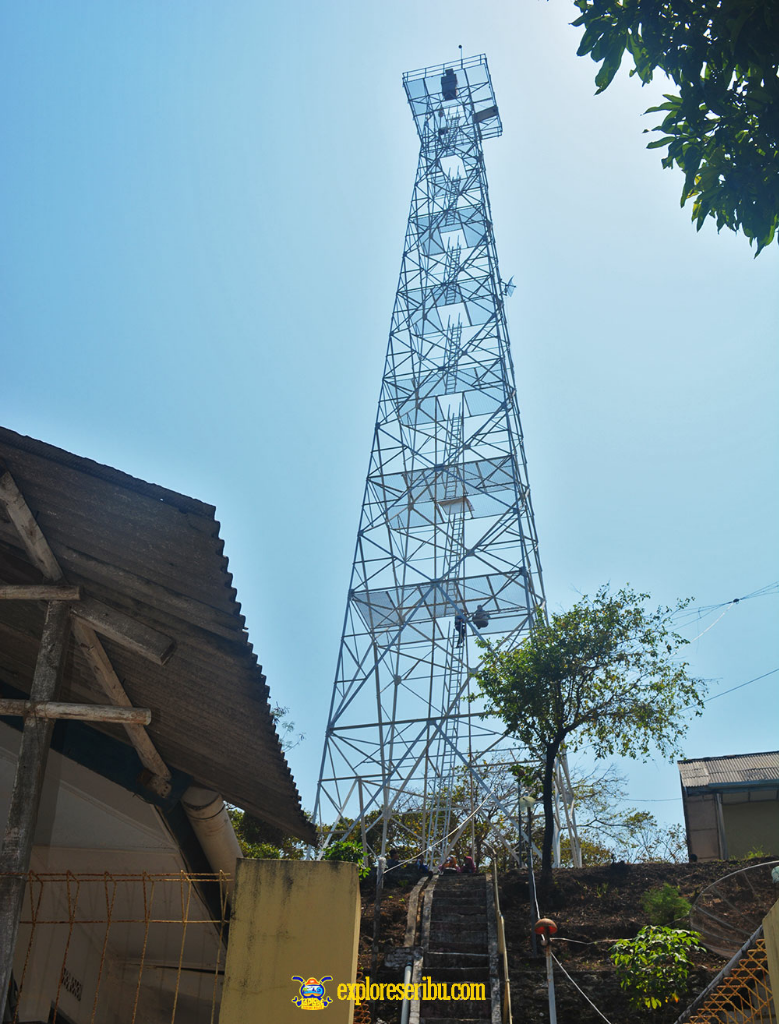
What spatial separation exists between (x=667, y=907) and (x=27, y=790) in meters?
7.44

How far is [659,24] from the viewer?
436 centimetres

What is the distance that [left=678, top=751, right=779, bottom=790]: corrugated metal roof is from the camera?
46.2ft

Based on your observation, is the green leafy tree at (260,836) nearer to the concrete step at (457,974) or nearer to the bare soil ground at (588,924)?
the bare soil ground at (588,924)

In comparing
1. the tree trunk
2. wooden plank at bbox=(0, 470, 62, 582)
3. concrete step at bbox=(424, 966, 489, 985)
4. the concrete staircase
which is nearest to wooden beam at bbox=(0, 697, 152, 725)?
wooden plank at bbox=(0, 470, 62, 582)

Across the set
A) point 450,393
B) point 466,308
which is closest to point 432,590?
point 450,393

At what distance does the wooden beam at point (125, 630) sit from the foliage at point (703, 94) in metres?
4.39

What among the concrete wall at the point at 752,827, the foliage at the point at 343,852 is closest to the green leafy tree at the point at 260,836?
the foliage at the point at 343,852

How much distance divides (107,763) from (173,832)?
0.86 m

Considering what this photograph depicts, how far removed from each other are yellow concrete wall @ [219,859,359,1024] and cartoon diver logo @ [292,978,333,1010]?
2cm

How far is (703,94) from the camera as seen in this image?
4309 millimetres

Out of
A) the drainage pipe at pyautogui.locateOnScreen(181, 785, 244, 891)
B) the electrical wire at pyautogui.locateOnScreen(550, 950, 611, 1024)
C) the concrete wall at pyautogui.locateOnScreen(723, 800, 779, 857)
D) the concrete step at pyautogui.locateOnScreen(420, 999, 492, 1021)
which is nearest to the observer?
the drainage pipe at pyautogui.locateOnScreen(181, 785, 244, 891)

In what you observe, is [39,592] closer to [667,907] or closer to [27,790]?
[27,790]

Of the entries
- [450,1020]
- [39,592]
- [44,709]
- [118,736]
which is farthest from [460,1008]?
[39,592]

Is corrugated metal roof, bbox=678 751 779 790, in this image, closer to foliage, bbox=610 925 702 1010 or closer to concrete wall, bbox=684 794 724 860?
concrete wall, bbox=684 794 724 860
